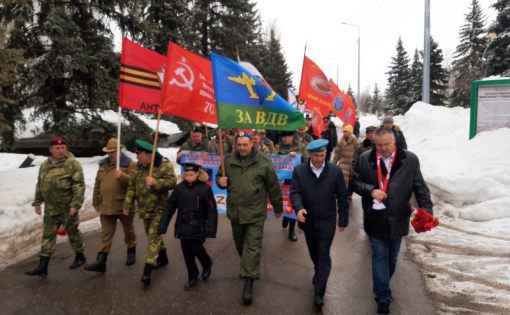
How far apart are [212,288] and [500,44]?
2624 cm

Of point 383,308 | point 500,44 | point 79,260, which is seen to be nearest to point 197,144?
point 79,260

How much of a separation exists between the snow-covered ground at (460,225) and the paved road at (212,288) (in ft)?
1.23

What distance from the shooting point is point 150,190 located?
4918mm

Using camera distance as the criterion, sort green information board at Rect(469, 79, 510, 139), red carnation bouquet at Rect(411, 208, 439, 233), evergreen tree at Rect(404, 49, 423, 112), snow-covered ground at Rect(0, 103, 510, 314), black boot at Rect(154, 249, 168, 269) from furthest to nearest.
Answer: evergreen tree at Rect(404, 49, 423, 112), green information board at Rect(469, 79, 510, 139), black boot at Rect(154, 249, 168, 269), snow-covered ground at Rect(0, 103, 510, 314), red carnation bouquet at Rect(411, 208, 439, 233)

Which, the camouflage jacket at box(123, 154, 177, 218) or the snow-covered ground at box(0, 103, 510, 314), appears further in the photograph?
the camouflage jacket at box(123, 154, 177, 218)

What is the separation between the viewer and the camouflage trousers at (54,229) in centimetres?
502

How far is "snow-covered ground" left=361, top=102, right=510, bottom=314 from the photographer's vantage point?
170 inches

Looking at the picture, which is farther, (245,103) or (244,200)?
(245,103)

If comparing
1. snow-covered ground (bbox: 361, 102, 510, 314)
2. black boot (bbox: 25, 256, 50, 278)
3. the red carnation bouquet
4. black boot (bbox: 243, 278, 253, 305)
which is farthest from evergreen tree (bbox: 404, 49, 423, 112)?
black boot (bbox: 25, 256, 50, 278)

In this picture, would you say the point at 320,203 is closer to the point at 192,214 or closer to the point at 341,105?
the point at 192,214

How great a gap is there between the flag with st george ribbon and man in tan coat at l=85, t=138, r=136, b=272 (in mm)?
1552

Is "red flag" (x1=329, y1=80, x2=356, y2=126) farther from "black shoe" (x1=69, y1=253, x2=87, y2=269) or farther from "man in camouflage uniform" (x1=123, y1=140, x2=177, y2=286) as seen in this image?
"black shoe" (x1=69, y1=253, x2=87, y2=269)

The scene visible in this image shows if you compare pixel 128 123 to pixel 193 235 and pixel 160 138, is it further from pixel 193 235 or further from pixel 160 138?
pixel 193 235

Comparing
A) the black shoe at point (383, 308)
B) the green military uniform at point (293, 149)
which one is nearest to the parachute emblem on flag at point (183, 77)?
the green military uniform at point (293, 149)
